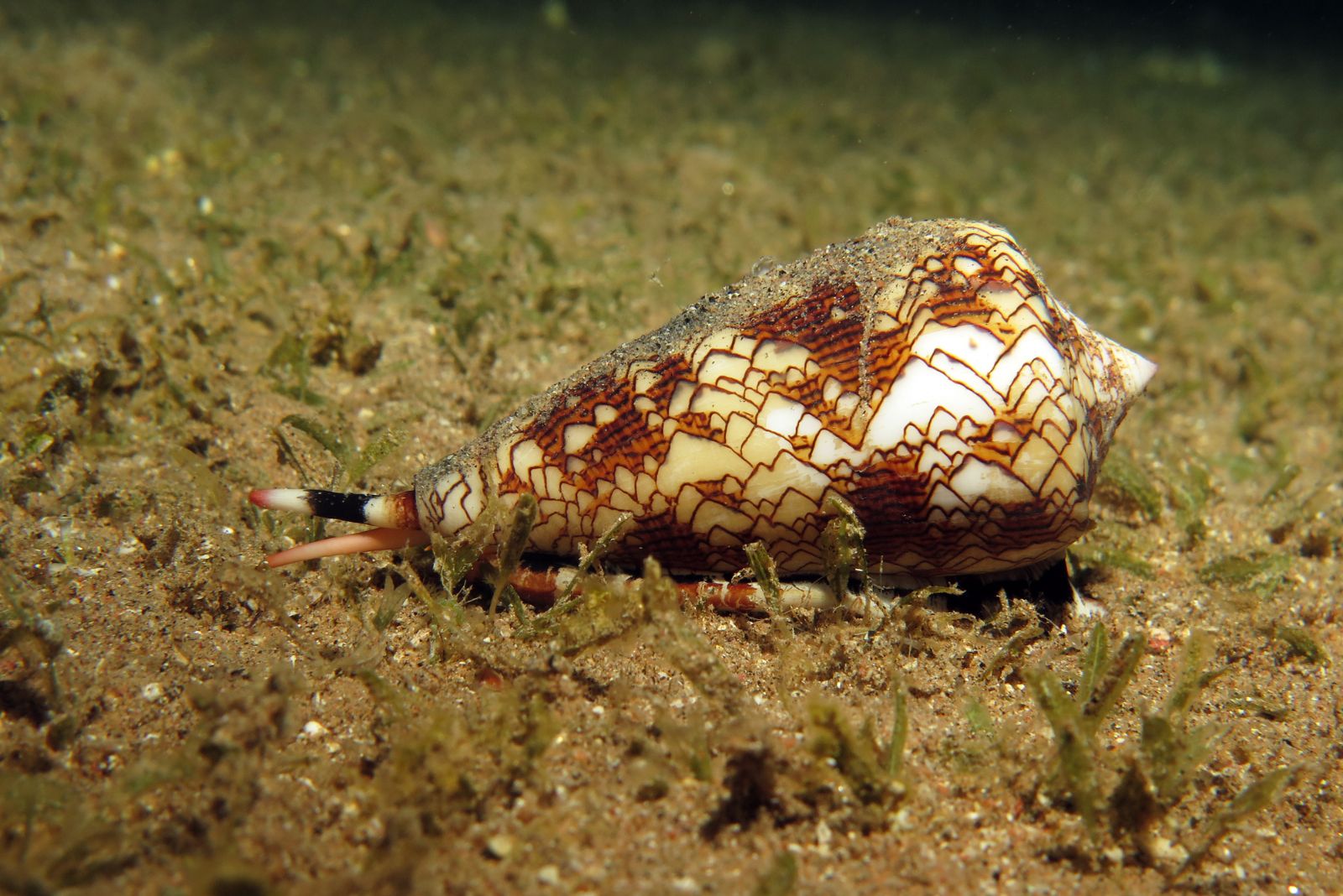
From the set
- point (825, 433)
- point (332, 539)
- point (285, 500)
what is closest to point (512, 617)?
point (332, 539)

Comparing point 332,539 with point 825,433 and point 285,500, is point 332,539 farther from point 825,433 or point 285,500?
point 825,433

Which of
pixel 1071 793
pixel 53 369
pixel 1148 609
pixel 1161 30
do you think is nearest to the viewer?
pixel 1071 793

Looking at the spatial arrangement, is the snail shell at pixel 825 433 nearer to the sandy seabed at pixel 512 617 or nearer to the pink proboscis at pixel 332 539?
the pink proboscis at pixel 332 539

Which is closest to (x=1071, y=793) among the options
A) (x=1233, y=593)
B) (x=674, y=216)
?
(x=1233, y=593)

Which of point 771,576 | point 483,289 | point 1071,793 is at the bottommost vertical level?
point 1071,793

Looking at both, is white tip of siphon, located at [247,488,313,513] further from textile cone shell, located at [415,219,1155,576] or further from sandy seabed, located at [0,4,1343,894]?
textile cone shell, located at [415,219,1155,576]

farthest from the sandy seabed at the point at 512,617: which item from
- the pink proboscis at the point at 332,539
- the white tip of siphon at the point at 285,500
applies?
the white tip of siphon at the point at 285,500

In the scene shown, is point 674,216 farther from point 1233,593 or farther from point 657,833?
point 657,833

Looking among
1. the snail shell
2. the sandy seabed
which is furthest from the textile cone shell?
the sandy seabed
